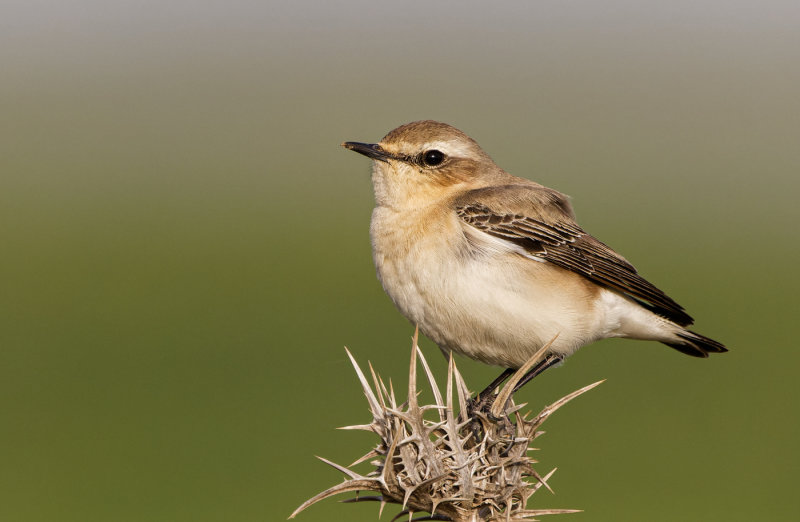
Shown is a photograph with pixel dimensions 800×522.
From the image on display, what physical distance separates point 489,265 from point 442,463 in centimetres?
232

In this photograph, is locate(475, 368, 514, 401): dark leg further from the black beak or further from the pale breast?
the black beak

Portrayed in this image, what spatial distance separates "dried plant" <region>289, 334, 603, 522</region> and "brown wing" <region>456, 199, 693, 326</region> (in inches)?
88.1

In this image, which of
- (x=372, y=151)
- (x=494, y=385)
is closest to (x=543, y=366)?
(x=494, y=385)

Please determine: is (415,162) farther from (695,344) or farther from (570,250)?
(695,344)

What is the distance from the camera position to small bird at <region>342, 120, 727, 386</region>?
20.8ft

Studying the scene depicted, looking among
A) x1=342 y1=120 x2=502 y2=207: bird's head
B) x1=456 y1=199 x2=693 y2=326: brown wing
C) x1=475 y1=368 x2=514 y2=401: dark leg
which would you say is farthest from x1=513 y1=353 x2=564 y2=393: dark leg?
x1=342 y1=120 x2=502 y2=207: bird's head

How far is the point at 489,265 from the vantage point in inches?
254

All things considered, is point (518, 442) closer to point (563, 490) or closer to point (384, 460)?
point (384, 460)

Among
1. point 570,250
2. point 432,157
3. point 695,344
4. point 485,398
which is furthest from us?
point 695,344

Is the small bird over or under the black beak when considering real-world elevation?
under

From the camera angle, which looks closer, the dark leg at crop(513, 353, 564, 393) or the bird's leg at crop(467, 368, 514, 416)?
the bird's leg at crop(467, 368, 514, 416)

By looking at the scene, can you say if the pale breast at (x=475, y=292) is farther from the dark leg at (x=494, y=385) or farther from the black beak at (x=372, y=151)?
the black beak at (x=372, y=151)

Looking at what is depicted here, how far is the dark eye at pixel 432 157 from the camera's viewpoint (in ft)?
22.9

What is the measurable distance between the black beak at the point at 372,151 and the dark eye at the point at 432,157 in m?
0.26
